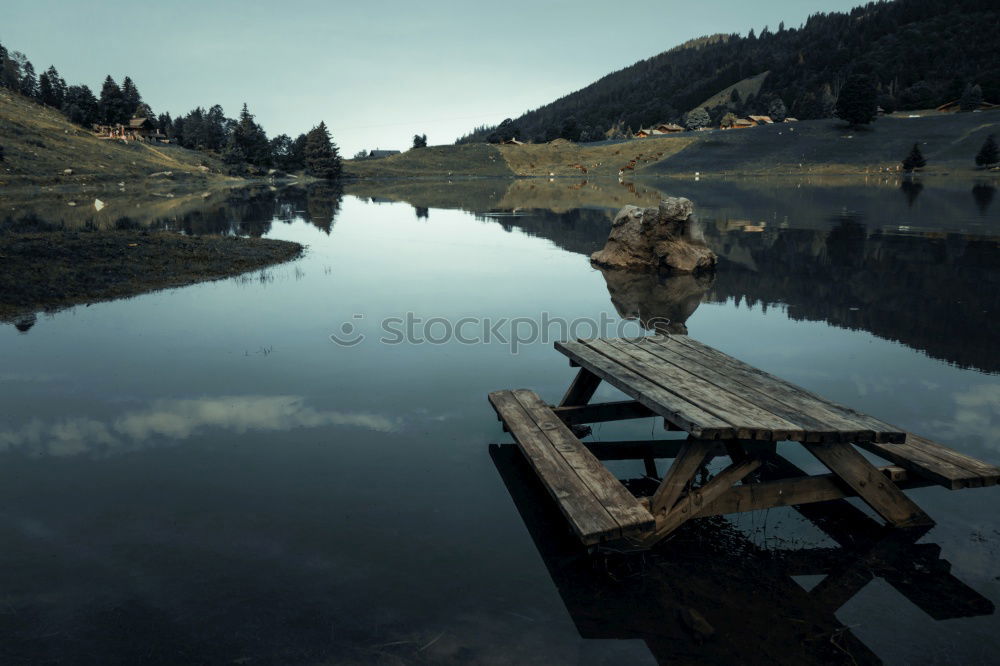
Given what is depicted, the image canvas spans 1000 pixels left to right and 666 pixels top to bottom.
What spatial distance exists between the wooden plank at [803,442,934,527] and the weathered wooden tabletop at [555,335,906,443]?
285 mm

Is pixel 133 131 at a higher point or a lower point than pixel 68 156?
higher

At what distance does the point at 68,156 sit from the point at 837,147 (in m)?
103

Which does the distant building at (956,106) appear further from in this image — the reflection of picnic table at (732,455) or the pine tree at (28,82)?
the pine tree at (28,82)

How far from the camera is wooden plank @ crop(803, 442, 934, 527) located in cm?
499

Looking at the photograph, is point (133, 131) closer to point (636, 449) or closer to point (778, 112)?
point (636, 449)

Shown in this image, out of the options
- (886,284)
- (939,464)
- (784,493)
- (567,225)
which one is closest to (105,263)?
(784,493)

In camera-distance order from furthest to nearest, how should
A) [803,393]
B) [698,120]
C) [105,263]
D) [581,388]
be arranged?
1. [698,120]
2. [105,263]
3. [581,388]
4. [803,393]

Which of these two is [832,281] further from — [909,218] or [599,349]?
[909,218]

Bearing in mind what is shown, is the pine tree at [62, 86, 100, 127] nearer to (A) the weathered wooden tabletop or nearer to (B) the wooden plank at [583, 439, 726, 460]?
(A) the weathered wooden tabletop

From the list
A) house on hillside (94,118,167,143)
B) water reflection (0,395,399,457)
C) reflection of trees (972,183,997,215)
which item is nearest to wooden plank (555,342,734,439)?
water reflection (0,395,399,457)

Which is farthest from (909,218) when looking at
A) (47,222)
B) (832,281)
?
(47,222)

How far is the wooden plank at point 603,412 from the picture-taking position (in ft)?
22.8

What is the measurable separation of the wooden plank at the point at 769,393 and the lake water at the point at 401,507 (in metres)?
1.00

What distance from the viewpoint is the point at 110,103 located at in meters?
102
